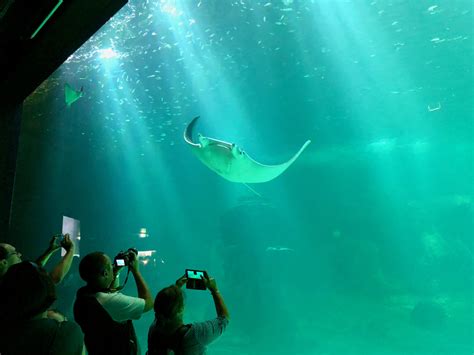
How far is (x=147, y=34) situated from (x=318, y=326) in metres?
12.0

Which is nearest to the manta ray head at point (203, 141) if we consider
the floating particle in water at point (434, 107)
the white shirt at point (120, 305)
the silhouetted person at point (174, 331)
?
the white shirt at point (120, 305)

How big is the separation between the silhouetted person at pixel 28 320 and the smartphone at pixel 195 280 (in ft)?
2.18

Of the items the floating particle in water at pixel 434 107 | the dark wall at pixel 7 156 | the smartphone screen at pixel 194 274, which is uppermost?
the floating particle in water at pixel 434 107

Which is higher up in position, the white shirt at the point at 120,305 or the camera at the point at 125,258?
the camera at the point at 125,258

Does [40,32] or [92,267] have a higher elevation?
[40,32]

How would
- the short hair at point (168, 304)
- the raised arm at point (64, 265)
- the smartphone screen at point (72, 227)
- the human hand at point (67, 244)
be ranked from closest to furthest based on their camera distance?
the short hair at point (168, 304), the raised arm at point (64, 265), the human hand at point (67, 244), the smartphone screen at point (72, 227)

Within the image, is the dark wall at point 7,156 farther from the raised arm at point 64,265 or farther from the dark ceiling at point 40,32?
the raised arm at point 64,265

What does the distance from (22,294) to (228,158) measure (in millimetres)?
6602

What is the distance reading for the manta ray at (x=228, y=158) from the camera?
7.50 metres

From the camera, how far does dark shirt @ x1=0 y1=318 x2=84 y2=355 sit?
132 centimetres

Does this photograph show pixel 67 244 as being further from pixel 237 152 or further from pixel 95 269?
pixel 237 152

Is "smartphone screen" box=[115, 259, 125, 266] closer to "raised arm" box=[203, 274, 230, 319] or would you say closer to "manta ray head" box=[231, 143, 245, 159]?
"raised arm" box=[203, 274, 230, 319]

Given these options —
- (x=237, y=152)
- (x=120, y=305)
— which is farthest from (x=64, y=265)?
(x=237, y=152)

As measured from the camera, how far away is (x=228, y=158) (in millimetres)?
7879
